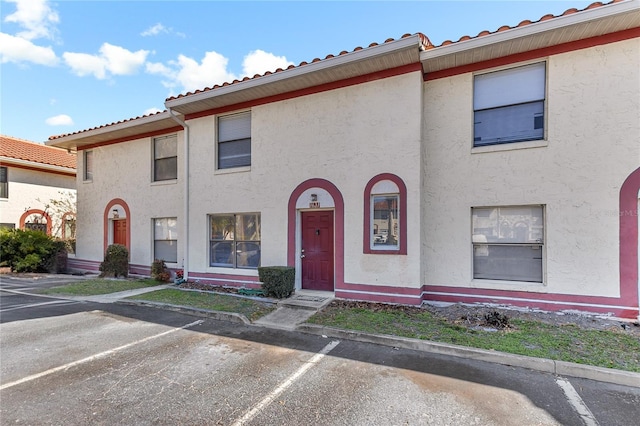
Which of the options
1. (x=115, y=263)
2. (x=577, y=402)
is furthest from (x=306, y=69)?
(x=115, y=263)

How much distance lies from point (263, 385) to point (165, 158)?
970 centimetres

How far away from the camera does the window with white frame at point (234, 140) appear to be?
9430 millimetres

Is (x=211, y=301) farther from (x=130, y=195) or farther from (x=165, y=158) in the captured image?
(x=130, y=195)

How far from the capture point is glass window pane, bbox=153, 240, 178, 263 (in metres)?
11.0

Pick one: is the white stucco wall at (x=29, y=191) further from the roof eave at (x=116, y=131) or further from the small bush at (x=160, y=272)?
the small bush at (x=160, y=272)

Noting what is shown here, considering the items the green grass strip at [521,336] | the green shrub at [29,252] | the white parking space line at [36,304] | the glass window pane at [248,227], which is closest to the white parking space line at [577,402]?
the green grass strip at [521,336]

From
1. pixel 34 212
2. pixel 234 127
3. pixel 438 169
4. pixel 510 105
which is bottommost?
pixel 34 212

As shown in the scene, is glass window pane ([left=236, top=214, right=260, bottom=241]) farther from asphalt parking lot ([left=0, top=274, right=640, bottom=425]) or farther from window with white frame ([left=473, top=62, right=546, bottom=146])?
window with white frame ([left=473, top=62, right=546, bottom=146])

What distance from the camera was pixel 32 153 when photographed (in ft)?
52.8

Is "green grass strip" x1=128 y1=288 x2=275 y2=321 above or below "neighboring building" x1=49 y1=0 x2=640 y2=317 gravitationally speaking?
below

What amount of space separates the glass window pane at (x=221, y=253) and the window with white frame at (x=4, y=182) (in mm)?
12346

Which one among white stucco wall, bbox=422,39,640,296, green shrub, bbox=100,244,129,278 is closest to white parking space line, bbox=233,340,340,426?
white stucco wall, bbox=422,39,640,296

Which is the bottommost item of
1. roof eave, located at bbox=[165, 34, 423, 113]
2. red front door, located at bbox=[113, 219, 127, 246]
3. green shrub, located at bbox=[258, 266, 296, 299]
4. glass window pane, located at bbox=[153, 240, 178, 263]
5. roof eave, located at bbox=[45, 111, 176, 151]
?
green shrub, located at bbox=[258, 266, 296, 299]

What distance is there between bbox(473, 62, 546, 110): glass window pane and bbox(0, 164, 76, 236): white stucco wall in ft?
64.0
